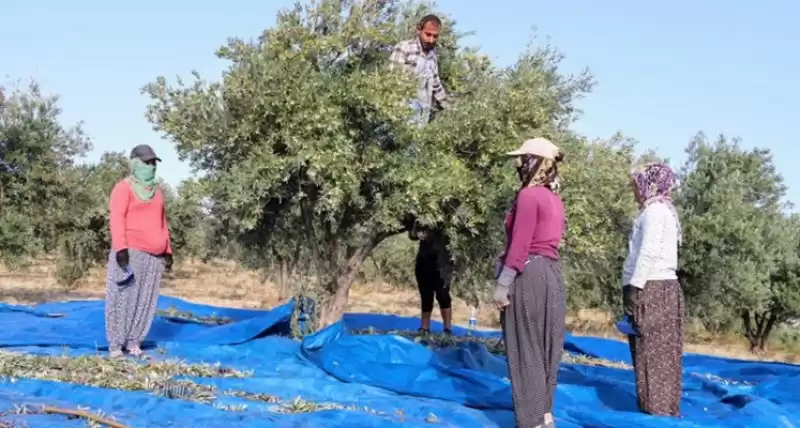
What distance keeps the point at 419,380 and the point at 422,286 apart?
2.77 m

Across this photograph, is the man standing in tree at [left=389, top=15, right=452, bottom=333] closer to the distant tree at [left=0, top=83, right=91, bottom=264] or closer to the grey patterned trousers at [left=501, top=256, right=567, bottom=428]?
the grey patterned trousers at [left=501, top=256, right=567, bottom=428]

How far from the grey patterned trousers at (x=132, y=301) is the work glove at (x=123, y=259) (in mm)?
32

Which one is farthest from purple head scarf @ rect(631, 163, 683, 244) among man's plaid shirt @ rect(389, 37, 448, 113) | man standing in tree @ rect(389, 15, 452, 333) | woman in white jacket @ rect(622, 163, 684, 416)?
man's plaid shirt @ rect(389, 37, 448, 113)

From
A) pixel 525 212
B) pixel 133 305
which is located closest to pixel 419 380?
pixel 525 212

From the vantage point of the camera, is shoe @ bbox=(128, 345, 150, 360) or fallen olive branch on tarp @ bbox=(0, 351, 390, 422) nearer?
fallen olive branch on tarp @ bbox=(0, 351, 390, 422)

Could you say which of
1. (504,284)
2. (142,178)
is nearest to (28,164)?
(142,178)

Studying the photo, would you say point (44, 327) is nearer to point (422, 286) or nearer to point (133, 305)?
point (133, 305)

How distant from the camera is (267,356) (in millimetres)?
7734

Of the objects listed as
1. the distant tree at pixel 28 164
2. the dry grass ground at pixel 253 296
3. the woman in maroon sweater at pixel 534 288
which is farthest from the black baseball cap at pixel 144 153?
the dry grass ground at pixel 253 296

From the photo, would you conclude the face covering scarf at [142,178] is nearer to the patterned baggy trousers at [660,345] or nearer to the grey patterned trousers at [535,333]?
the grey patterned trousers at [535,333]

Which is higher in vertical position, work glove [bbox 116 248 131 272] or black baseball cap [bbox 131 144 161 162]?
black baseball cap [bbox 131 144 161 162]

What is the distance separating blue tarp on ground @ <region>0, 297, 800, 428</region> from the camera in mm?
5285

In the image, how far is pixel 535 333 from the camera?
5.64 m

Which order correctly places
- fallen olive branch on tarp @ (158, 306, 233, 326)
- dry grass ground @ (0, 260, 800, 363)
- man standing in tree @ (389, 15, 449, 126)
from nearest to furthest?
man standing in tree @ (389, 15, 449, 126) → fallen olive branch on tarp @ (158, 306, 233, 326) → dry grass ground @ (0, 260, 800, 363)
